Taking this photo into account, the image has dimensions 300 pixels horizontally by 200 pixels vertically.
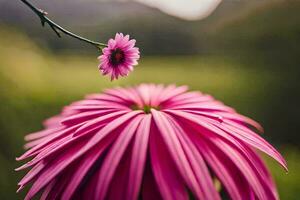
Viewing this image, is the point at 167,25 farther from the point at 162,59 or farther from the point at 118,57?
the point at 118,57

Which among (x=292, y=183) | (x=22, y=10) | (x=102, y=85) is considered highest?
(x=22, y=10)

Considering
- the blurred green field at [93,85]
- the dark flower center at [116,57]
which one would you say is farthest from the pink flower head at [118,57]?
the blurred green field at [93,85]

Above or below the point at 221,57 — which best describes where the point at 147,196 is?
below

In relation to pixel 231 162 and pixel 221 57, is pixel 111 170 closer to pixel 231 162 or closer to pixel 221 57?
pixel 231 162

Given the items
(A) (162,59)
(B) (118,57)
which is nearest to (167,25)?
(A) (162,59)

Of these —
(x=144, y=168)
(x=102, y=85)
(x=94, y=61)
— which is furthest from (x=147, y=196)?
(x=94, y=61)

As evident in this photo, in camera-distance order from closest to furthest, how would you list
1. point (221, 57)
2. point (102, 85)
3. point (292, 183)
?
point (292, 183), point (102, 85), point (221, 57)

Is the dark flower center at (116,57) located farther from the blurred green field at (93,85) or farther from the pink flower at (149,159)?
the blurred green field at (93,85)
